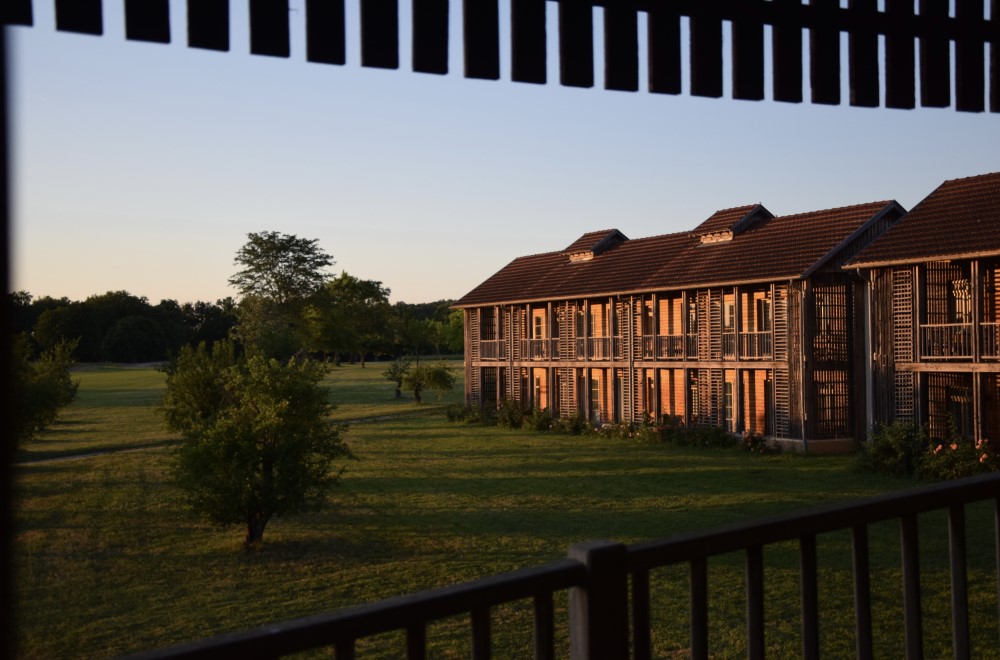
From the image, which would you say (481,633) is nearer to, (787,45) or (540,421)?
(787,45)

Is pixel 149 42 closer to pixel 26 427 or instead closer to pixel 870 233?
pixel 26 427

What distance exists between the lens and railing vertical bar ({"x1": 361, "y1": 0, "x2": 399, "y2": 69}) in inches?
101

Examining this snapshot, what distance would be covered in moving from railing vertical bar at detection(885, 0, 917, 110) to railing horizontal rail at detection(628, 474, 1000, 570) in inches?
53.5

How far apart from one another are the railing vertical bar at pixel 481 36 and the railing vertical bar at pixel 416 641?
1515mm

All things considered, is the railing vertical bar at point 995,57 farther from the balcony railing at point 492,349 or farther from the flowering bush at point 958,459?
the balcony railing at point 492,349

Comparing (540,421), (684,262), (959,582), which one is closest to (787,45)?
(959,582)

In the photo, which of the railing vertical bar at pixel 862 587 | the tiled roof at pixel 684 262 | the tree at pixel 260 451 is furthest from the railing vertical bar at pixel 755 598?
the tiled roof at pixel 684 262

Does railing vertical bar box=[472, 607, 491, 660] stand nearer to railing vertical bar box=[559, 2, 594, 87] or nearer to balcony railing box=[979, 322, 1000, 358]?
railing vertical bar box=[559, 2, 594, 87]

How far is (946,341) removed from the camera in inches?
936

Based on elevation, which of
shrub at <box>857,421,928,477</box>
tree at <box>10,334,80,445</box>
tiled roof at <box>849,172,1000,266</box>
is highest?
tiled roof at <box>849,172,1000,266</box>

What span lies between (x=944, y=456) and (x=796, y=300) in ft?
24.9

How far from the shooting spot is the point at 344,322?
83750mm

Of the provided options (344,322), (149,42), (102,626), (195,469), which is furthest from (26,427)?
(344,322)

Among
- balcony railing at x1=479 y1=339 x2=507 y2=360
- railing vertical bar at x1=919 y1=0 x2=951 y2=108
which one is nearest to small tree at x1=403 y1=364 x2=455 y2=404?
balcony railing at x1=479 y1=339 x2=507 y2=360
